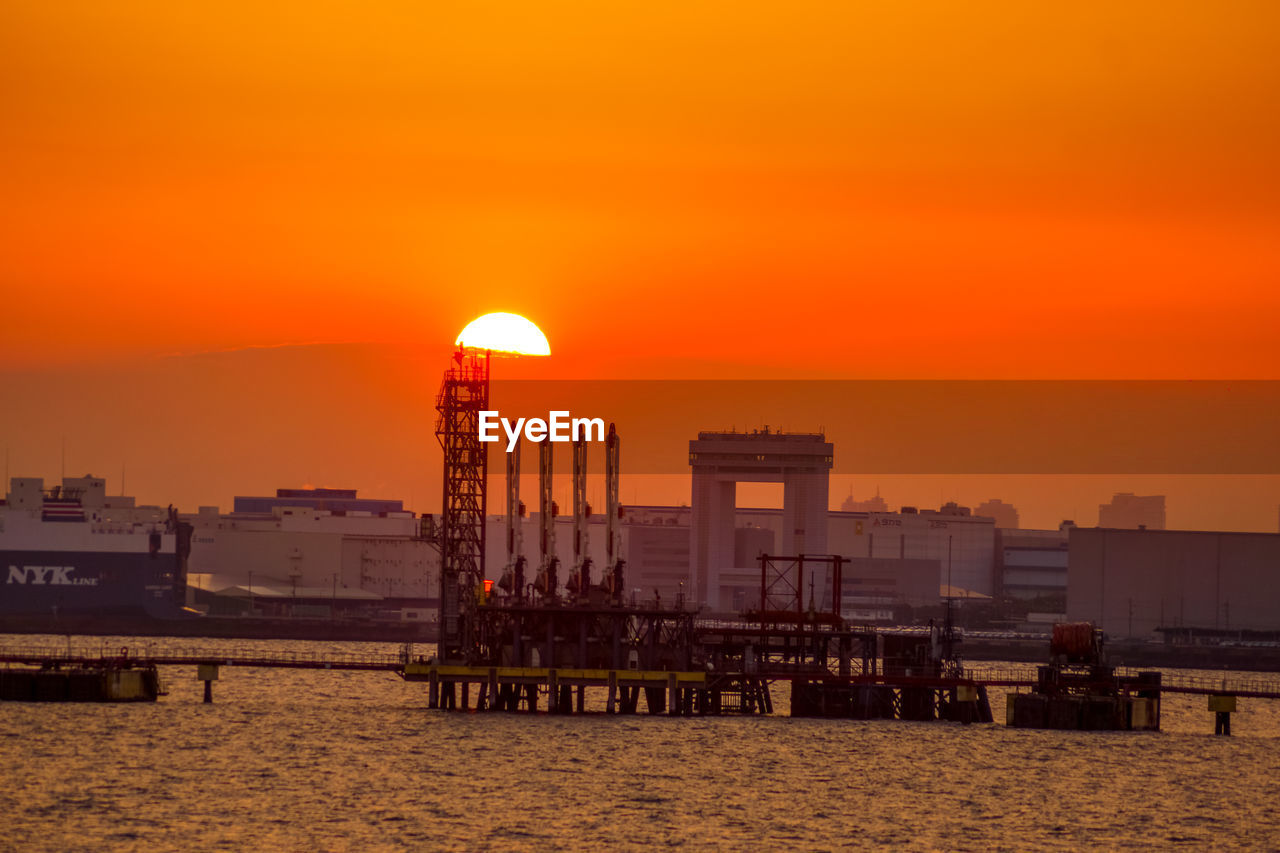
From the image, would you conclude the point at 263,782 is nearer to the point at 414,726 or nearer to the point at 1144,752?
the point at 414,726

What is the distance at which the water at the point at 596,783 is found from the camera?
242ft

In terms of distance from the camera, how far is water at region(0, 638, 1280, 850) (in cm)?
7388

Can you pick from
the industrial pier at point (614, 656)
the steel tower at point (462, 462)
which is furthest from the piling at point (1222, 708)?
the steel tower at point (462, 462)

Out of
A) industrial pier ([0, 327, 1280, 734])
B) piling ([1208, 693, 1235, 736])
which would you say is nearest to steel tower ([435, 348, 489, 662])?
industrial pier ([0, 327, 1280, 734])

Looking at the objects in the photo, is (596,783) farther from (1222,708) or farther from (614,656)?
(1222,708)

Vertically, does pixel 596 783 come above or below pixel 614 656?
below

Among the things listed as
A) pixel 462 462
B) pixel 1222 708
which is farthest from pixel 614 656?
pixel 1222 708

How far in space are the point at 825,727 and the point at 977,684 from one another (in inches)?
360

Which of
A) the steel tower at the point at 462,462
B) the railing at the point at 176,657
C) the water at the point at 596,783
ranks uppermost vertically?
the steel tower at the point at 462,462

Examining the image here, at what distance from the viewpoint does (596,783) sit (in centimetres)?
8831

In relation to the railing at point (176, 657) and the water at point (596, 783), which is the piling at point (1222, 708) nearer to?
the water at point (596, 783)

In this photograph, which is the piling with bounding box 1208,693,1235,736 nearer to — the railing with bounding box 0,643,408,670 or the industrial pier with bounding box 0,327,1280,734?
the industrial pier with bounding box 0,327,1280,734

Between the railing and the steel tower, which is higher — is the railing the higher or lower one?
the lower one

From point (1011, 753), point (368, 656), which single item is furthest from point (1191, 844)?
point (368, 656)
